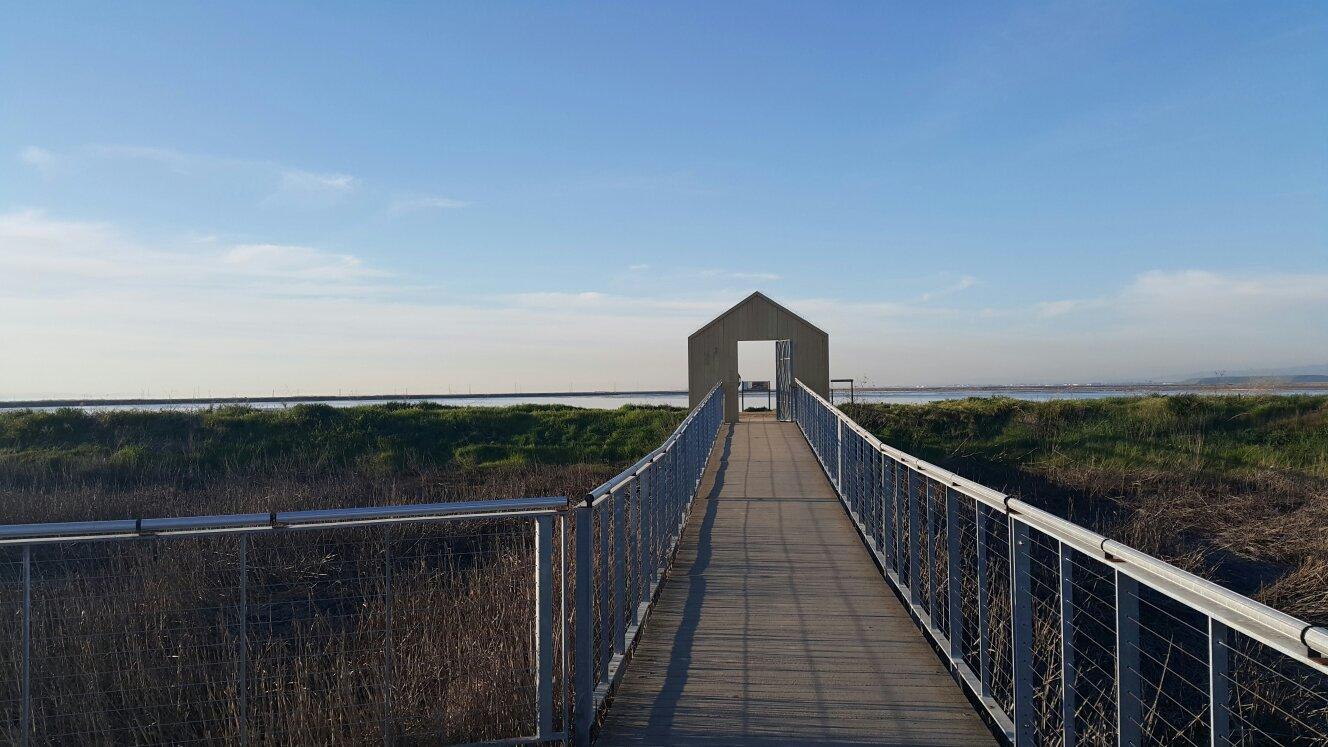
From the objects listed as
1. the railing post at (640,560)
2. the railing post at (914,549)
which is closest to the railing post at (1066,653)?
the railing post at (914,549)

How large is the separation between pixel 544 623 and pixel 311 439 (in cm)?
2006

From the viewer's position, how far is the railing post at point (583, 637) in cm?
369

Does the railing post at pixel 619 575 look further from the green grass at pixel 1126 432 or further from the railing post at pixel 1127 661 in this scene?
the green grass at pixel 1126 432

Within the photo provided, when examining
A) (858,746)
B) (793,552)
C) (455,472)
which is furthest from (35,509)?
(858,746)

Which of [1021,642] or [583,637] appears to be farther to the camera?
[583,637]

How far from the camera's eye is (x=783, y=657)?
4.75m

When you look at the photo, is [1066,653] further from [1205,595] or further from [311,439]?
[311,439]

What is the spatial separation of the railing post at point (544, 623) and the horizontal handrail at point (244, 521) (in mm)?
116

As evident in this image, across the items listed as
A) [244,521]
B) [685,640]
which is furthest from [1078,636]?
[244,521]

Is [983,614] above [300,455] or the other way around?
above

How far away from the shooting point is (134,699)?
541 cm

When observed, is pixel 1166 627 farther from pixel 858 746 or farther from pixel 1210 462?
pixel 1210 462

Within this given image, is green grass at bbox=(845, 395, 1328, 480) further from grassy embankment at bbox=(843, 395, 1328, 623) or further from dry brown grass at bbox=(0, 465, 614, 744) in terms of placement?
dry brown grass at bbox=(0, 465, 614, 744)

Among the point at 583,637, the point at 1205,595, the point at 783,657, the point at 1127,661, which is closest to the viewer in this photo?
the point at 1205,595
